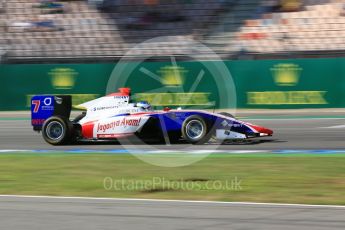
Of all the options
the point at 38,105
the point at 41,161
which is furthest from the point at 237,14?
the point at 41,161

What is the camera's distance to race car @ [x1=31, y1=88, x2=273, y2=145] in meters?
12.4

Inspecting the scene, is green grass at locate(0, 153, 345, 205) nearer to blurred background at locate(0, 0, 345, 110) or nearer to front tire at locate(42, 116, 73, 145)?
front tire at locate(42, 116, 73, 145)

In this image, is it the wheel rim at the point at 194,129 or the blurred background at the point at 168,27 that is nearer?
the wheel rim at the point at 194,129

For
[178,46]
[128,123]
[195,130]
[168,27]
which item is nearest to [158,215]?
[195,130]

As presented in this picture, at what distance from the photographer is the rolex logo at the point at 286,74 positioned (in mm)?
21938

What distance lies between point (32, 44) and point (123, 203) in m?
21.4

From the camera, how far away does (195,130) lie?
40.8ft

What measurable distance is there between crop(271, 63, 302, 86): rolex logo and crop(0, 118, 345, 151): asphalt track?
3176 millimetres

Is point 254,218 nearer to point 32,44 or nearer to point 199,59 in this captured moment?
point 199,59

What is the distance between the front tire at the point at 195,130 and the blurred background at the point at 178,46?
9016 mm

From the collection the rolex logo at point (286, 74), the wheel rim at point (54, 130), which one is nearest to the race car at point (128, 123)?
the wheel rim at point (54, 130)

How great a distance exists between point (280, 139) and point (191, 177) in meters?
5.26

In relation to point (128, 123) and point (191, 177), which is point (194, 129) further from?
point (191, 177)

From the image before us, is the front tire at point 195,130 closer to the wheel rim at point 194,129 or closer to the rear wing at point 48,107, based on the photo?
the wheel rim at point 194,129
